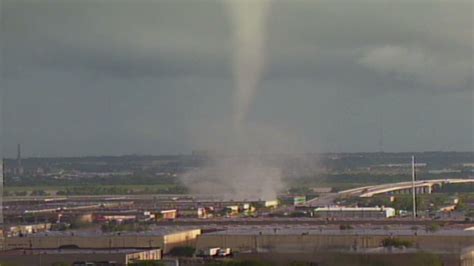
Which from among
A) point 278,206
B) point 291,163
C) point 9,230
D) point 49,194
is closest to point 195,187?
point 291,163

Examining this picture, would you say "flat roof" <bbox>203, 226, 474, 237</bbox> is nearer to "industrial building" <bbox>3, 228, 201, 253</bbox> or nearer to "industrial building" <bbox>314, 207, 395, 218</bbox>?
"industrial building" <bbox>3, 228, 201, 253</bbox>

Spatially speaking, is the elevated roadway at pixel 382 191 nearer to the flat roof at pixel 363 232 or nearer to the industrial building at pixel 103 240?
the flat roof at pixel 363 232

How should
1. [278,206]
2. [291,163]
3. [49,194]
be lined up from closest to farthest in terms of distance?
[278,206] → [49,194] → [291,163]

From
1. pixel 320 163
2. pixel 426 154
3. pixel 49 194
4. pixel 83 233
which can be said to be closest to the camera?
pixel 83 233

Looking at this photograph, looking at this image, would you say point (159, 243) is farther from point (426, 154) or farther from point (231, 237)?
point (426, 154)

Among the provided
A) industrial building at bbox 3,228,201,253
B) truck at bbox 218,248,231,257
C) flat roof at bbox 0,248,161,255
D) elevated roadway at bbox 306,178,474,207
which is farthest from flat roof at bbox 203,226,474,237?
elevated roadway at bbox 306,178,474,207

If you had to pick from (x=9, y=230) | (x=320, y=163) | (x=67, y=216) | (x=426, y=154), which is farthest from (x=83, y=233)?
(x=426, y=154)

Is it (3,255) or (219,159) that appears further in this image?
(219,159)

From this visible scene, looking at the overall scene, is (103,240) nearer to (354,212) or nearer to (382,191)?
(354,212)
